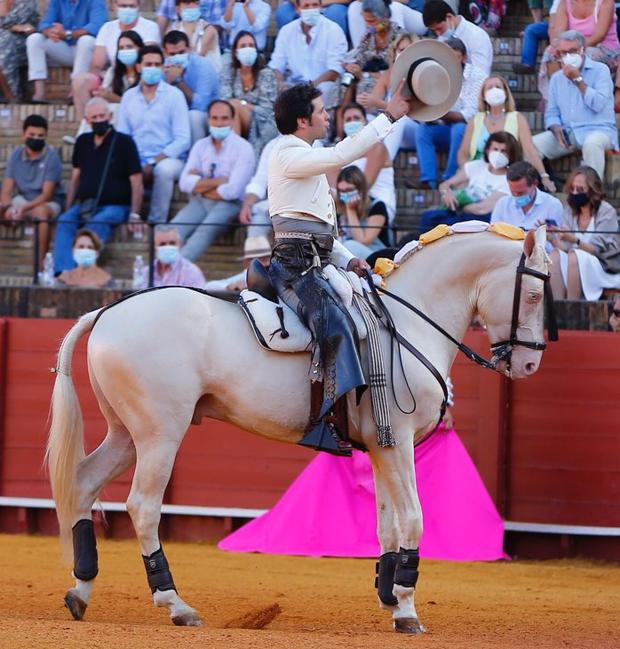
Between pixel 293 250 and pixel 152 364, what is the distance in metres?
0.84

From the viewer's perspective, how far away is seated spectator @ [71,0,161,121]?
1277 cm

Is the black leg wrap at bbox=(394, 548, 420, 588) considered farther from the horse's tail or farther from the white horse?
the horse's tail

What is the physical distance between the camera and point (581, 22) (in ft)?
38.1

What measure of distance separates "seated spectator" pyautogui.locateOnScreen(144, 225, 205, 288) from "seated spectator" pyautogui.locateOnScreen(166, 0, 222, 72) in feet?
7.99

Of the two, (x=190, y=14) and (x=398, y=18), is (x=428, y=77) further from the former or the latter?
(x=190, y=14)

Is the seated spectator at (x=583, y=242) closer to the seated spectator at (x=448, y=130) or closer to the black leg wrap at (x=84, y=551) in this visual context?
the seated spectator at (x=448, y=130)

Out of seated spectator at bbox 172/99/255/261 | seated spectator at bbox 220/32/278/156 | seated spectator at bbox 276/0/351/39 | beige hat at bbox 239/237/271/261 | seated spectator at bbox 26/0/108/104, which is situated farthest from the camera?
seated spectator at bbox 26/0/108/104

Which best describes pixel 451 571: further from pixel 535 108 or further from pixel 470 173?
pixel 535 108

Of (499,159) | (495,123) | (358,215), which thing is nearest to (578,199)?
(499,159)

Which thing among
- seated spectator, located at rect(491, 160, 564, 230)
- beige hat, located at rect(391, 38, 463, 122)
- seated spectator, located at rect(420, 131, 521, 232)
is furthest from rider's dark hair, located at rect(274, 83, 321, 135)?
seated spectator, located at rect(420, 131, 521, 232)

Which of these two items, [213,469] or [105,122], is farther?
[105,122]

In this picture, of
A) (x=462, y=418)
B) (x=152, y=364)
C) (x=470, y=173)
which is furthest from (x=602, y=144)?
(x=152, y=364)

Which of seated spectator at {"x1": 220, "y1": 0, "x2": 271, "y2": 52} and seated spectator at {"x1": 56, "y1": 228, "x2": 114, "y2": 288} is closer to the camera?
seated spectator at {"x1": 56, "y1": 228, "x2": 114, "y2": 288}

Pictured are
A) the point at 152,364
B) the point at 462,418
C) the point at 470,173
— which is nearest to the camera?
the point at 152,364
